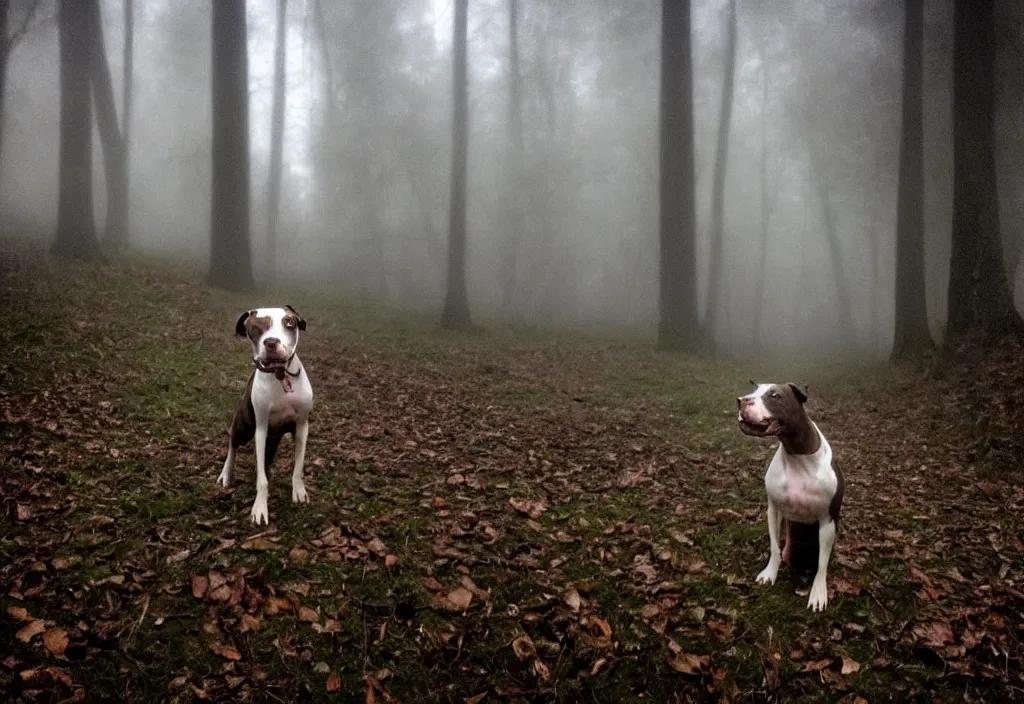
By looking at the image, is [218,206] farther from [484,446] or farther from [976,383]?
[976,383]

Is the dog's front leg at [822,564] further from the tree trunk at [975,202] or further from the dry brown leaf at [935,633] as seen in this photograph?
the tree trunk at [975,202]

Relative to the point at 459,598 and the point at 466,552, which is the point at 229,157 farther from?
the point at 459,598

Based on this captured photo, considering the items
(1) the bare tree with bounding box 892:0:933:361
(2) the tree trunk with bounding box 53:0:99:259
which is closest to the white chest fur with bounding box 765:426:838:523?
(1) the bare tree with bounding box 892:0:933:361

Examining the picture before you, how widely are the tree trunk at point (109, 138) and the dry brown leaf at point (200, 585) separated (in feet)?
53.2

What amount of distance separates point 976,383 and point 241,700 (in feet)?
31.6

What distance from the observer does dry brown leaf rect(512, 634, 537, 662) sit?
360 cm

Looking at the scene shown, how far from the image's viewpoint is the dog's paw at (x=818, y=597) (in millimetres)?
3846

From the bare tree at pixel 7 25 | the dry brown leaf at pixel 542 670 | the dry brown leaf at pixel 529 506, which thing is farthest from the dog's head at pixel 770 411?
the bare tree at pixel 7 25

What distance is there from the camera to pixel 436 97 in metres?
24.8

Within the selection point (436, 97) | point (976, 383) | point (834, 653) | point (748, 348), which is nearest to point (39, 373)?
point (834, 653)

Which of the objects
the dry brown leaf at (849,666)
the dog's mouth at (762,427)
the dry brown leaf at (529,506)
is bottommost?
the dry brown leaf at (849,666)

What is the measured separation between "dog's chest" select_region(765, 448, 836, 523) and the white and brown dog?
3234 mm

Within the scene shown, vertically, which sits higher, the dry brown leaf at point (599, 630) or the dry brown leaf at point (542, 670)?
the dry brown leaf at point (599, 630)

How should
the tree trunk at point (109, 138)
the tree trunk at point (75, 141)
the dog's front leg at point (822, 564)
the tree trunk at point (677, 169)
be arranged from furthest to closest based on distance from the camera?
the tree trunk at point (109, 138) < the tree trunk at point (677, 169) < the tree trunk at point (75, 141) < the dog's front leg at point (822, 564)
